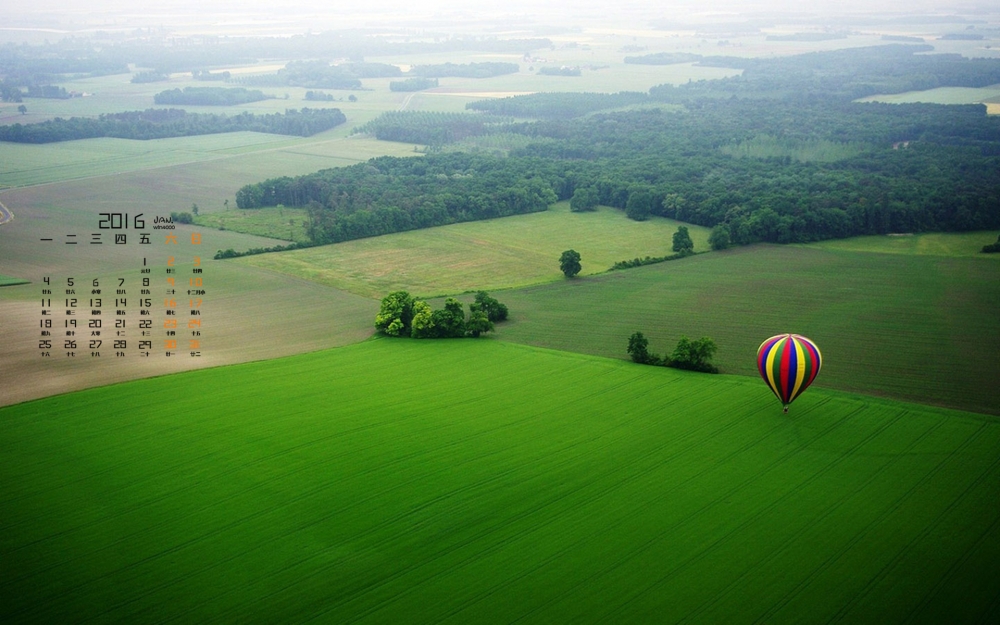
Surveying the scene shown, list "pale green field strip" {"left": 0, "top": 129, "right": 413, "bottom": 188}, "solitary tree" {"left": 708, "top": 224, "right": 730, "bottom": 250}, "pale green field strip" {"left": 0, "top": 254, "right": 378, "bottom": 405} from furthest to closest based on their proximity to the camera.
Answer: "pale green field strip" {"left": 0, "top": 129, "right": 413, "bottom": 188} < "solitary tree" {"left": 708, "top": 224, "right": 730, "bottom": 250} < "pale green field strip" {"left": 0, "top": 254, "right": 378, "bottom": 405}

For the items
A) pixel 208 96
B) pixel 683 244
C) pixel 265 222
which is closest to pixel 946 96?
pixel 683 244

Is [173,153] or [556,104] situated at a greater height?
[556,104]

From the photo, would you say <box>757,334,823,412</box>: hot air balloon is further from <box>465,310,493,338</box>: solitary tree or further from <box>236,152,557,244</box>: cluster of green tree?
<box>236,152,557,244</box>: cluster of green tree

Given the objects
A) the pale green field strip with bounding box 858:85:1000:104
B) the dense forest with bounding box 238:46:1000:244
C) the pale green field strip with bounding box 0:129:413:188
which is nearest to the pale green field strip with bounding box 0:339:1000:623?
the dense forest with bounding box 238:46:1000:244

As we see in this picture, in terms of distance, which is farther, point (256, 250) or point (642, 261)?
point (256, 250)

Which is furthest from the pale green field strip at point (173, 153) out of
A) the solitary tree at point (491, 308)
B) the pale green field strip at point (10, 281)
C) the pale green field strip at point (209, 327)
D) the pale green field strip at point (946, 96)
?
the pale green field strip at point (946, 96)

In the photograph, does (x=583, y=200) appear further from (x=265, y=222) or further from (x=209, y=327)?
(x=209, y=327)
